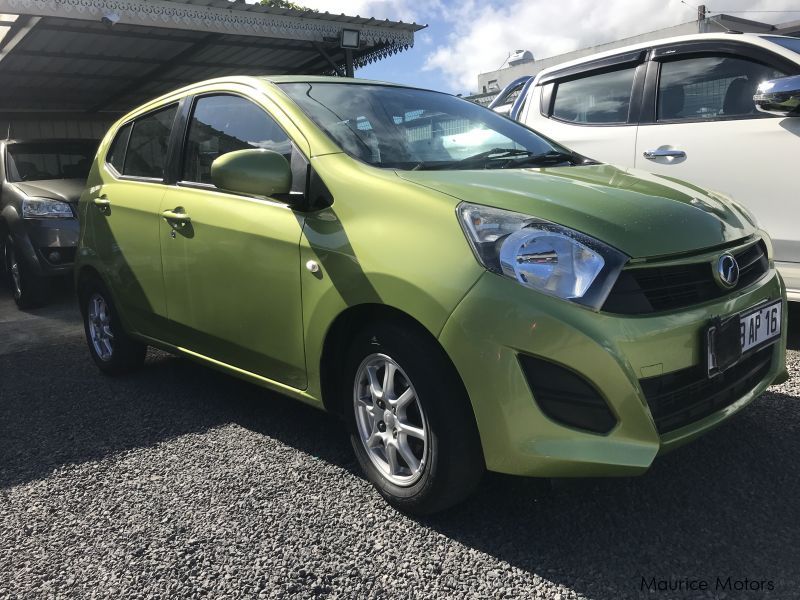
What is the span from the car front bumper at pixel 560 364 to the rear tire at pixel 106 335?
2.68 meters

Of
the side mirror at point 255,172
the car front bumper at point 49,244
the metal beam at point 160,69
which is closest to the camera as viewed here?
the side mirror at point 255,172

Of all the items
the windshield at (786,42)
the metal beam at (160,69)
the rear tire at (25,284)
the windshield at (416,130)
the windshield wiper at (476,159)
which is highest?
the metal beam at (160,69)

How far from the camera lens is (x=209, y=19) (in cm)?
903

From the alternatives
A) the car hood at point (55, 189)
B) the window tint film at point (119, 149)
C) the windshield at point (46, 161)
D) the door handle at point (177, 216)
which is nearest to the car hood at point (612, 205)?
the door handle at point (177, 216)

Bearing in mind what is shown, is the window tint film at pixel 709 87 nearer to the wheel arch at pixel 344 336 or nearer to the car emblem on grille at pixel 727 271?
the car emblem on grille at pixel 727 271

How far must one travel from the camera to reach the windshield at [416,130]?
267 cm

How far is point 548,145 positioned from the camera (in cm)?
332

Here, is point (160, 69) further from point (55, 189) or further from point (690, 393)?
point (690, 393)

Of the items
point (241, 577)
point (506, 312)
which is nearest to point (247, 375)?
point (241, 577)

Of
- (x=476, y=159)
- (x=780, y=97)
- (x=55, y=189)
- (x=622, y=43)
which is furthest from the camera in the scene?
(x=622, y=43)

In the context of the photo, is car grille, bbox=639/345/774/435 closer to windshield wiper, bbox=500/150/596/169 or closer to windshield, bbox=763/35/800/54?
windshield wiper, bbox=500/150/596/169

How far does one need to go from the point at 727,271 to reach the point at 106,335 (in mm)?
3517
